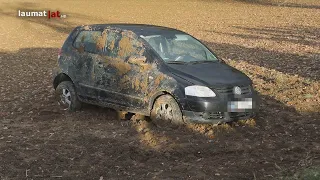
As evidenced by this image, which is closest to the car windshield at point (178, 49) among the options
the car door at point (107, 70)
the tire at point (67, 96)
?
the car door at point (107, 70)

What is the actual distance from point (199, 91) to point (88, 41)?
2.94 meters

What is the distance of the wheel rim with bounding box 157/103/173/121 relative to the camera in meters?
7.54

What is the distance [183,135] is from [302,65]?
24.4 ft

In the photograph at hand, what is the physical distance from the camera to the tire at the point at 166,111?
7.46 metres

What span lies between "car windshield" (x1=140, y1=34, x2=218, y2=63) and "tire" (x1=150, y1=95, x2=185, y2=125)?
762 mm

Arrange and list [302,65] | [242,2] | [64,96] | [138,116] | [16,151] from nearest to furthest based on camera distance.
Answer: [16,151] < [138,116] < [64,96] < [302,65] < [242,2]

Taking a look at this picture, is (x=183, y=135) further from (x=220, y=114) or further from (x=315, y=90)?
(x=315, y=90)

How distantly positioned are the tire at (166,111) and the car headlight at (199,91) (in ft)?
1.00

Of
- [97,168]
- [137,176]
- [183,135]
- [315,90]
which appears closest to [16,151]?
[97,168]

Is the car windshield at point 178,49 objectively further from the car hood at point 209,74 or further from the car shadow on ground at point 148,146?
the car shadow on ground at point 148,146

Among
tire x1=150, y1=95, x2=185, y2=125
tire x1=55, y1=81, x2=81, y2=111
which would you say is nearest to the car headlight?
tire x1=150, y1=95, x2=185, y2=125

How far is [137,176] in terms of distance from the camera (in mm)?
5785

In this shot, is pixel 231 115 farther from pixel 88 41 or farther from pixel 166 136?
pixel 88 41

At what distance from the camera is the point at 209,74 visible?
766 cm
